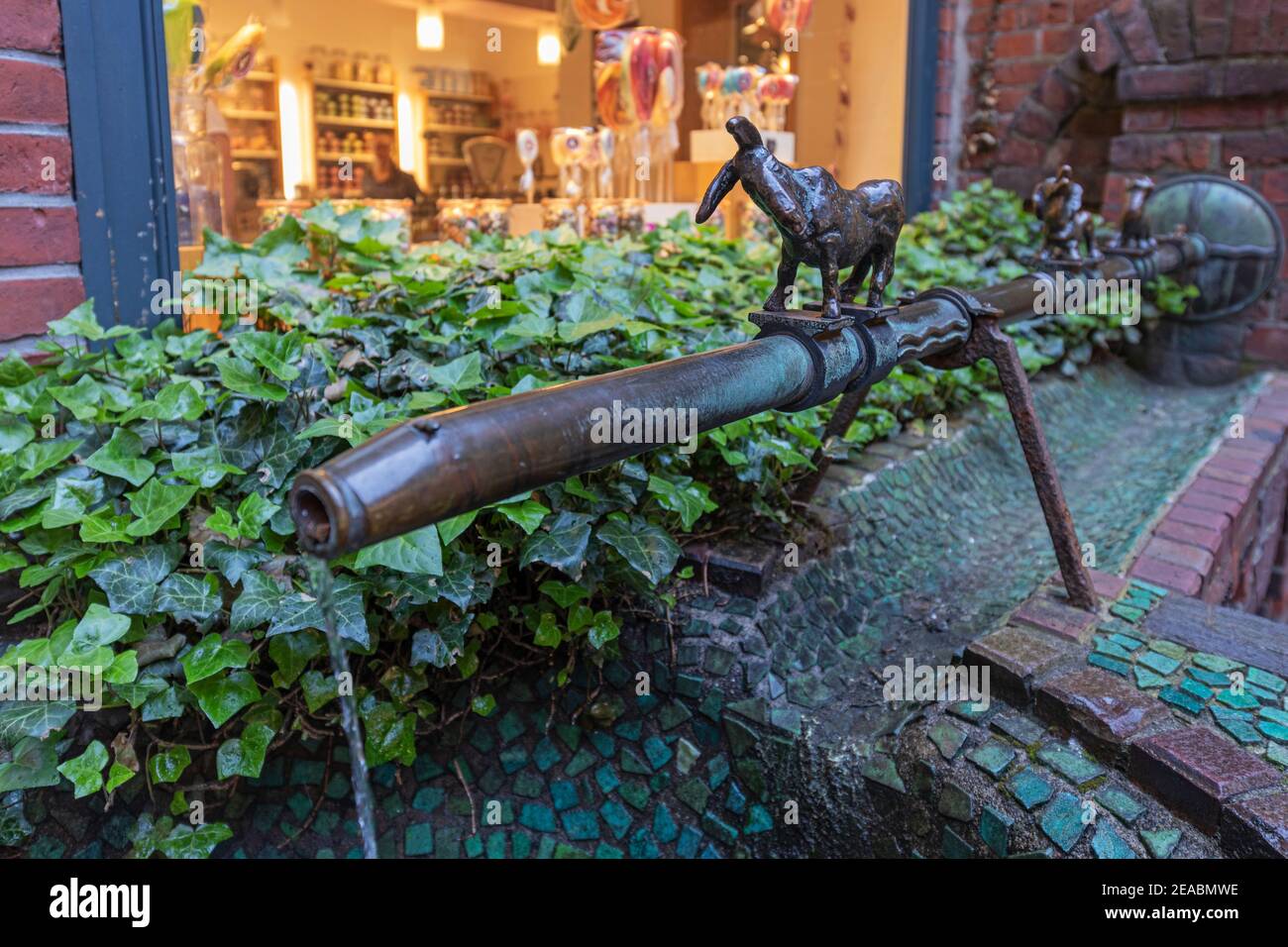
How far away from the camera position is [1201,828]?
1208 millimetres

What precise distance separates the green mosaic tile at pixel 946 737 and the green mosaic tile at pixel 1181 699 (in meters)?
0.29

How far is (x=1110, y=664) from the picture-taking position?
1.51 m

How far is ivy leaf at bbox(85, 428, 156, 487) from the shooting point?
1388 mm

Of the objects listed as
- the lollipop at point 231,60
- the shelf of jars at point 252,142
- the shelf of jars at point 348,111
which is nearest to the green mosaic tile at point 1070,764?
the shelf of jars at point 252,142

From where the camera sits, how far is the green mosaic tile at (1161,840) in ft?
3.93

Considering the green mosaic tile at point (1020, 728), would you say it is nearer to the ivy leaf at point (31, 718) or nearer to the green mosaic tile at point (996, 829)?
the green mosaic tile at point (996, 829)

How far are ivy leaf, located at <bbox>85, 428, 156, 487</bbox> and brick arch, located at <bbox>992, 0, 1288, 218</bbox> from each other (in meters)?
3.54

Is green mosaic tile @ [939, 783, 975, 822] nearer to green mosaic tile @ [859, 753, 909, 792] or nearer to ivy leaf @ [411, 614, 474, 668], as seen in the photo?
green mosaic tile @ [859, 753, 909, 792]

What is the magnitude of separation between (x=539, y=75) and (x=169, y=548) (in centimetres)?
401

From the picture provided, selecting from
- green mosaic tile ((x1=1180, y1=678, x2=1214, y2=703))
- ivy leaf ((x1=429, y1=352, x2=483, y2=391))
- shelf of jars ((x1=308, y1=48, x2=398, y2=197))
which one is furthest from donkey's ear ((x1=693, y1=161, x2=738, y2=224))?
shelf of jars ((x1=308, y1=48, x2=398, y2=197))

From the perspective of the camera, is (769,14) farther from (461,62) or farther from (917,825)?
(917,825)

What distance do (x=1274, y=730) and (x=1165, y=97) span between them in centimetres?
316

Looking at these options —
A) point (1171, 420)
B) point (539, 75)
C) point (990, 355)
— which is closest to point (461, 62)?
point (539, 75)

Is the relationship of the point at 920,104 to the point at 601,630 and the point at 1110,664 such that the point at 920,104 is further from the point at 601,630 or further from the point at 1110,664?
the point at 601,630
